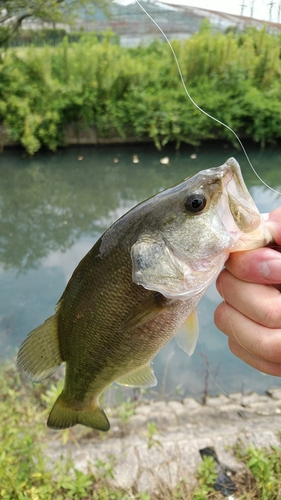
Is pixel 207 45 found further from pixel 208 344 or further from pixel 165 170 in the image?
pixel 208 344

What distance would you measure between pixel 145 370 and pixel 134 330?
11.9 inches

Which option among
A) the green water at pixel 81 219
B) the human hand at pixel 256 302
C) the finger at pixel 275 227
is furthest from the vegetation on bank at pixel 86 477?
the finger at pixel 275 227

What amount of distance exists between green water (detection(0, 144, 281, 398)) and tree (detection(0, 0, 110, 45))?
13.3 ft

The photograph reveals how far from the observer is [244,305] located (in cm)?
123

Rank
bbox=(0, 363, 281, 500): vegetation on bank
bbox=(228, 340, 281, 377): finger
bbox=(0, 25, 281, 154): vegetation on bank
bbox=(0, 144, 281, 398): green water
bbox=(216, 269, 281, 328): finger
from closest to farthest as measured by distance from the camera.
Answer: bbox=(216, 269, 281, 328): finger → bbox=(228, 340, 281, 377): finger → bbox=(0, 363, 281, 500): vegetation on bank → bbox=(0, 144, 281, 398): green water → bbox=(0, 25, 281, 154): vegetation on bank

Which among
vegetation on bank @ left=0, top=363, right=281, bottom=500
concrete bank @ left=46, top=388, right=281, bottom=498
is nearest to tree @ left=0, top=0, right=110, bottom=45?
concrete bank @ left=46, top=388, right=281, bottom=498

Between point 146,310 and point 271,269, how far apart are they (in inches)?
14.3

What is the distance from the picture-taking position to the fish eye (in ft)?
3.43

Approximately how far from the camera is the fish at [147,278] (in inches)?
41.1

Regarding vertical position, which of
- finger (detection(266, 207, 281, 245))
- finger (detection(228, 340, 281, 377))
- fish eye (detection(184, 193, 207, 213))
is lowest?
finger (detection(228, 340, 281, 377))

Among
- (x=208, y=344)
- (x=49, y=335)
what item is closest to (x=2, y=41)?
(x=208, y=344)

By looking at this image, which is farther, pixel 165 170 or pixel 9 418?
pixel 165 170

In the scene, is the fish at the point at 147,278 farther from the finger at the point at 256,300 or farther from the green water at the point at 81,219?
the green water at the point at 81,219

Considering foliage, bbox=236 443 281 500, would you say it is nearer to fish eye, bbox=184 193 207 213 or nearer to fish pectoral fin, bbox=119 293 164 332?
fish pectoral fin, bbox=119 293 164 332
